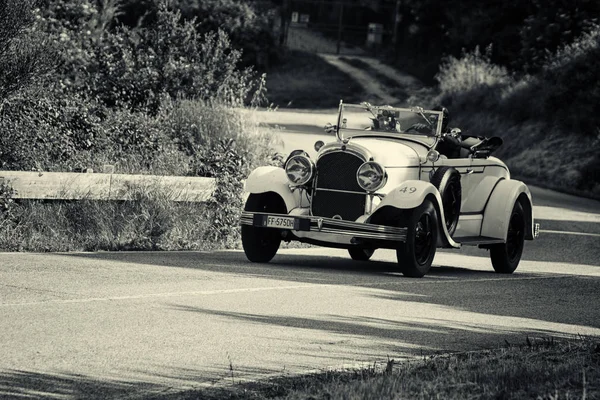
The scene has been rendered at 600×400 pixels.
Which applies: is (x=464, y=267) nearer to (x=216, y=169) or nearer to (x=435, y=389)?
(x=216, y=169)

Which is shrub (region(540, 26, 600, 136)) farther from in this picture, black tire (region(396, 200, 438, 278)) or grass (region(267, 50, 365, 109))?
black tire (region(396, 200, 438, 278))

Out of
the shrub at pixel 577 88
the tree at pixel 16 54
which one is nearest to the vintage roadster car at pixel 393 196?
the tree at pixel 16 54

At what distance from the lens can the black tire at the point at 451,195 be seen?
45.5 ft

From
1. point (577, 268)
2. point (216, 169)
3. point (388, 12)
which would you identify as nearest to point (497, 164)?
point (577, 268)

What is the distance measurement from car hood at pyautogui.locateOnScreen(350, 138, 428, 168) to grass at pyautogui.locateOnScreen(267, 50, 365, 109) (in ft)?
123

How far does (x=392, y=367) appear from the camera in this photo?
25.0 ft

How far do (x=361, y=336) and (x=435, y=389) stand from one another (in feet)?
7.13

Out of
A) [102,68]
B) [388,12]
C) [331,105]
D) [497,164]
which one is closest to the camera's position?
[497,164]

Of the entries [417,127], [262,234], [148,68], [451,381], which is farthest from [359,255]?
[148,68]

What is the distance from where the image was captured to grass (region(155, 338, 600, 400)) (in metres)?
6.71

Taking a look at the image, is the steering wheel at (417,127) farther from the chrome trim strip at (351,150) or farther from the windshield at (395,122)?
the chrome trim strip at (351,150)

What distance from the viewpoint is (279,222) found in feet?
43.1

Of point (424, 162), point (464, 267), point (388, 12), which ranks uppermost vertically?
point (388, 12)

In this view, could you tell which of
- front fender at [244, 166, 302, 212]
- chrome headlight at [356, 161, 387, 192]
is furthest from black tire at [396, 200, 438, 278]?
front fender at [244, 166, 302, 212]
